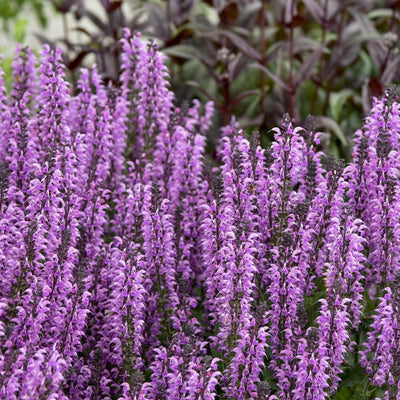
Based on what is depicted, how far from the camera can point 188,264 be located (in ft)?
16.0

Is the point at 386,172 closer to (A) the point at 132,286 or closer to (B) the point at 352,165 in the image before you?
(B) the point at 352,165

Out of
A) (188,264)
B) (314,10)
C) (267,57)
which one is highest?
(314,10)

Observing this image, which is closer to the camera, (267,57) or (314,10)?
(267,57)

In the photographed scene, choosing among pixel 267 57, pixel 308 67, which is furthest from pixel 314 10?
pixel 308 67

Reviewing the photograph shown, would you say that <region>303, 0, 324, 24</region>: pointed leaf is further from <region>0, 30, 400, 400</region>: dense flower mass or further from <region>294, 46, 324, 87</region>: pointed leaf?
<region>0, 30, 400, 400</region>: dense flower mass

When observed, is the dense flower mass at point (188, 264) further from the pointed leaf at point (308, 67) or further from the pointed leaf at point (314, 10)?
the pointed leaf at point (314, 10)

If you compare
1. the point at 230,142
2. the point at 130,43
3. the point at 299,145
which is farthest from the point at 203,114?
the point at 299,145

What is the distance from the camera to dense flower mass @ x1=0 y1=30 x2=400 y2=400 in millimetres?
3994

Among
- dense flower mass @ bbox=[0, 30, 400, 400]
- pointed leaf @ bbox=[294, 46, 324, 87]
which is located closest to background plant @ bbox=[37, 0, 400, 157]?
pointed leaf @ bbox=[294, 46, 324, 87]

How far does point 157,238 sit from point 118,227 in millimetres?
585

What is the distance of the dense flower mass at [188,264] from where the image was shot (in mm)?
3994

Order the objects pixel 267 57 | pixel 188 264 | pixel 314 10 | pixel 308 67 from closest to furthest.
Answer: pixel 188 264, pixel 308 67, pixel 267 57, pixel 314 10

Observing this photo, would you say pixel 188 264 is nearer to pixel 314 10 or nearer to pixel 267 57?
pixel 267 57

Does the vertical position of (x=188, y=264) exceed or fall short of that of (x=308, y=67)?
it falls short
